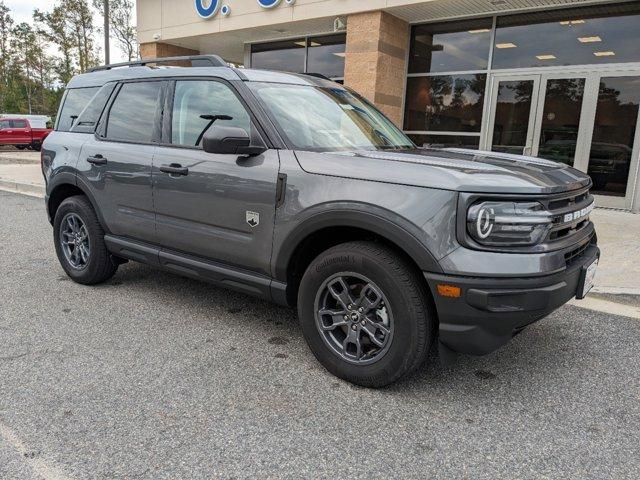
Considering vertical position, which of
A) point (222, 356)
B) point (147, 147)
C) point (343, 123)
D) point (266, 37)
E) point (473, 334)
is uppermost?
point (266, 37)

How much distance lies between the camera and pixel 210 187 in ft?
11.3

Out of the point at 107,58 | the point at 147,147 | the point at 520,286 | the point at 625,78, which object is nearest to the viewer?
the point at 520,286

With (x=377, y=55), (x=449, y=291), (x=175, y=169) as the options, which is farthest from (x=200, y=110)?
(x=377, y=55)

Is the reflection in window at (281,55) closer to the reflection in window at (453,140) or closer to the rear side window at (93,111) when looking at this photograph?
the reflection in window at (453,140)

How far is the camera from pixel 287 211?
3.10 metres

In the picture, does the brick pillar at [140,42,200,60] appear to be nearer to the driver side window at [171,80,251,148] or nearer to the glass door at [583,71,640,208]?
the glass door at [583,71,640,208]

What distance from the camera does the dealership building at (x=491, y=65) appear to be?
912 cm

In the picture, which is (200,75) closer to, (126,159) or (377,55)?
(126,159)

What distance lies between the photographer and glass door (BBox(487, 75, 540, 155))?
32.5ft

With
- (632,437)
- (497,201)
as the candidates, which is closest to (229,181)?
(497,201)

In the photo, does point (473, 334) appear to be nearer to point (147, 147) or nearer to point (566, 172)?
point (566, 172)

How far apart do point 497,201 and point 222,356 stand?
6.36 feet

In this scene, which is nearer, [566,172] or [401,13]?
[566,172]

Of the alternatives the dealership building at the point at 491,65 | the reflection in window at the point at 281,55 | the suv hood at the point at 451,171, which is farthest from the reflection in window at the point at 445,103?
the suv hood at the point at 451,171
